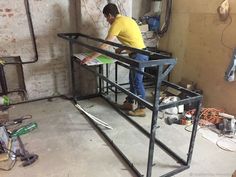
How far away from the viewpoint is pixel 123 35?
112 inches

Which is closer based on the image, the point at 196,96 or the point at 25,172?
the point at 196,96

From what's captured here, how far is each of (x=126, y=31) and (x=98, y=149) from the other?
4.89 ft

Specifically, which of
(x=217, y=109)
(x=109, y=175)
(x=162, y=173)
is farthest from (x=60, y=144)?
(x=217, y=109)

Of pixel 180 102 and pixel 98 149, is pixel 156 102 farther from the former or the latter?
pixel 98 149

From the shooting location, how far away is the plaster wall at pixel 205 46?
9.93 feet

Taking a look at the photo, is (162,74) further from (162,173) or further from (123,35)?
(123,35)

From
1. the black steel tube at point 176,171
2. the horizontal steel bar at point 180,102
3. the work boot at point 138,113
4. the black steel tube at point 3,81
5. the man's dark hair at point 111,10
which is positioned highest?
the man's dark hair at point 111,10

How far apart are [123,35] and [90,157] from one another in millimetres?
1571

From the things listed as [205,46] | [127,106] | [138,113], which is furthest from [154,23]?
[138,113]

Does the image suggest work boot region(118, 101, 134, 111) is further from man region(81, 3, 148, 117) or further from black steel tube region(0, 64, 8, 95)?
black steel tube region(0, 64, 8, 95)

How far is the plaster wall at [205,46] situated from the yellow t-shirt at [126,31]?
3.72 feet

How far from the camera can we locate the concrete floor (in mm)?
2086

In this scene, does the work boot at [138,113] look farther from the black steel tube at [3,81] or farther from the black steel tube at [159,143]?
the black steel tube at [3,81]

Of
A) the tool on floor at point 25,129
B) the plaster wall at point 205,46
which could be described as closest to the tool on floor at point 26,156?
the tool on floor at point 25,129
